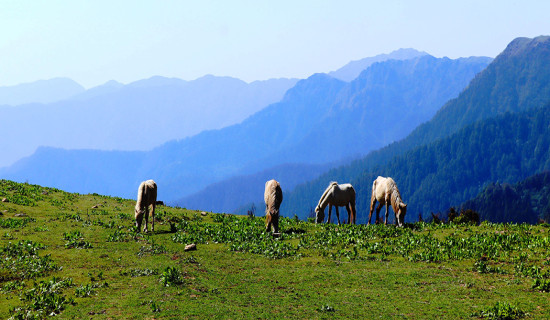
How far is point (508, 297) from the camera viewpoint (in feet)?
57.0

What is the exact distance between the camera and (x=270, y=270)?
926 inches

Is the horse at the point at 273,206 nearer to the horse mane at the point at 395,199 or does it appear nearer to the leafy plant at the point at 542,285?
the horse mane at the point at 395,199

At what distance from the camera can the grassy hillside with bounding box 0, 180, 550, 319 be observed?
17.3 m

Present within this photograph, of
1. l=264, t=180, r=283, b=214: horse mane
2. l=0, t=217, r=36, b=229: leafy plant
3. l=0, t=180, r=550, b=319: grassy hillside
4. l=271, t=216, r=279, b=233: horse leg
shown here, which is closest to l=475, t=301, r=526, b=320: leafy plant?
l=0, t=180, r=550, b=319: grassy hillside

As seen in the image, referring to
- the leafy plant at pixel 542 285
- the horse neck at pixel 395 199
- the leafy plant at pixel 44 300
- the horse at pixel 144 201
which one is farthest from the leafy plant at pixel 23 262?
the leafy plant at pixel 542 285

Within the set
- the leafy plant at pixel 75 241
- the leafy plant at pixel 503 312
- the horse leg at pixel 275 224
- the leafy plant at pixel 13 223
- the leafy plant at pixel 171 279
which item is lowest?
the leafy plant at pixel 503 312

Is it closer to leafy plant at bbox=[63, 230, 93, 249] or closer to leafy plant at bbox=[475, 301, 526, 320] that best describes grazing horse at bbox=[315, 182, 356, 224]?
leafy plant at bbox=[63, 230, 93, 249]

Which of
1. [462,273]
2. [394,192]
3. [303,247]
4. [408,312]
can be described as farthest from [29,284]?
[394,192]

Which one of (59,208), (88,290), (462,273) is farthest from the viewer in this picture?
(59,208)

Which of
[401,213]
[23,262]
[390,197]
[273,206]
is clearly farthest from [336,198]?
[23,262]

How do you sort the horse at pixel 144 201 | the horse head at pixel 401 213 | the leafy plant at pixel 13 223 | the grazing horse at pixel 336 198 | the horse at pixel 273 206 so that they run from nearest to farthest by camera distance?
the horse head at pixel 401 213 < the horse at pixel 273 206 < the leafy plant at pixel 13 223 < the horse at pixel 144 201 < the grazing horse at pixel 336 198

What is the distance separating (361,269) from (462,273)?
16.4 ft

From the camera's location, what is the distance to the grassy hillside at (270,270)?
17297 mm

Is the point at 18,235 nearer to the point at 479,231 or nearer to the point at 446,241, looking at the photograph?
the point at 446,241
